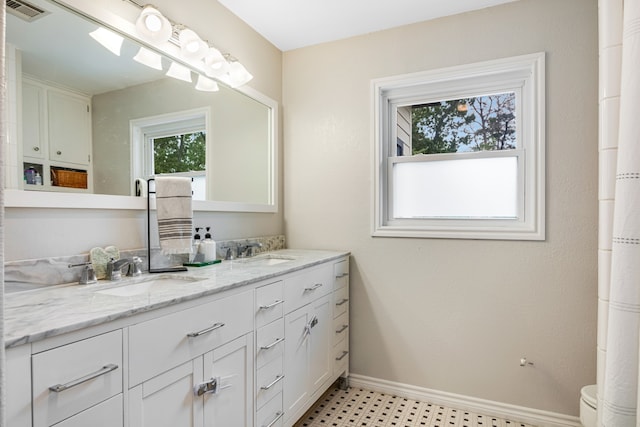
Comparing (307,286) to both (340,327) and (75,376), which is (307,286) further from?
(75,376)

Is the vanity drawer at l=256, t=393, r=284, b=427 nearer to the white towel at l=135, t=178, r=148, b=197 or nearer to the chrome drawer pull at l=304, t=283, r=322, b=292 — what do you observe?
the chrome drawer pull at l=304, t=283, r=322, b=292

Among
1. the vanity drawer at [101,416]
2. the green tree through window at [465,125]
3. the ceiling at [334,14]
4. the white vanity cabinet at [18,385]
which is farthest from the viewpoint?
the green tree through window at [465,125]

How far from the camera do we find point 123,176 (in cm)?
158

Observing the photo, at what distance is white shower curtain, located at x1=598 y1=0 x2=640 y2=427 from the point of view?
1252mm

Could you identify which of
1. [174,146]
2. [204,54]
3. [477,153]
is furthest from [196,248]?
[477,153]

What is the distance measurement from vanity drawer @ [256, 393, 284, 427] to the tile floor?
0.40m

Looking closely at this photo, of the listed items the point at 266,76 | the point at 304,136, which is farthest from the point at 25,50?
the point at 304,136

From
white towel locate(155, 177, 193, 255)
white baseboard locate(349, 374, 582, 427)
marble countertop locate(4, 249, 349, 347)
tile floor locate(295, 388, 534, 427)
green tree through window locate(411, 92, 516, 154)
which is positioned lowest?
tile floor locate(295, 388, 534, 427)

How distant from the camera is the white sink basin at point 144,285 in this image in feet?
4.58

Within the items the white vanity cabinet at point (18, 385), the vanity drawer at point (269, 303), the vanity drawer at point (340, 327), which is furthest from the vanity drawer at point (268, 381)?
the white vanity cabinet at point (18, 385)

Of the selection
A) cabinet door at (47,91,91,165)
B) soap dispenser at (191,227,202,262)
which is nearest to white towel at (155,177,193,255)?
soap dispenser at (191,227,202,262)

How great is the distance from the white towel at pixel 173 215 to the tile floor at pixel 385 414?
1192 mm

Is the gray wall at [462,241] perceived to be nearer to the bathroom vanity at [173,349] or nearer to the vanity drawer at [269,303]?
the bathroom vanity at [173,349]

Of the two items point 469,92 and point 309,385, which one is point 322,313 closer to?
point 309,385
